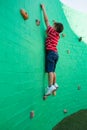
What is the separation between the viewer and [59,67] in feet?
16.3

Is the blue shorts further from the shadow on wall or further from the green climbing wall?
the shadow on wall

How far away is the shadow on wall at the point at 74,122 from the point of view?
4875mm

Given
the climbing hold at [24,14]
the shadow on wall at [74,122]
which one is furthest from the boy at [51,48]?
the shadow on wall at [74,122]

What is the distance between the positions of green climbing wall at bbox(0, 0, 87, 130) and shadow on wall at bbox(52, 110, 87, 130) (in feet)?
0.35

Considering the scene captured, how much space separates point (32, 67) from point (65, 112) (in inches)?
82.7

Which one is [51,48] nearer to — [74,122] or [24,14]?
[24,14]

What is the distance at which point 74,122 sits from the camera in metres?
5.26

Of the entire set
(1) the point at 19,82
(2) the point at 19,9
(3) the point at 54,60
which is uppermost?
(2) the point at 19,9

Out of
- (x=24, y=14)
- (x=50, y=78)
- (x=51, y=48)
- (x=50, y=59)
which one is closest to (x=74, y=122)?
(x=50, y=78)

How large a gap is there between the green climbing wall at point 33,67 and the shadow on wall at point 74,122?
11 centimetres

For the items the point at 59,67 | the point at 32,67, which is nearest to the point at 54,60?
the point at 32,67

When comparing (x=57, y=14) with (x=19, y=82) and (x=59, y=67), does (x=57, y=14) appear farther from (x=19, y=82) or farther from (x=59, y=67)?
(x=19, y=82)

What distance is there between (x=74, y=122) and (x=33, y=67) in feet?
6.53

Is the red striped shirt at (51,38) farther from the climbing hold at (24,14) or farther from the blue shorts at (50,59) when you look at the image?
the climbing hold at (24,14)
